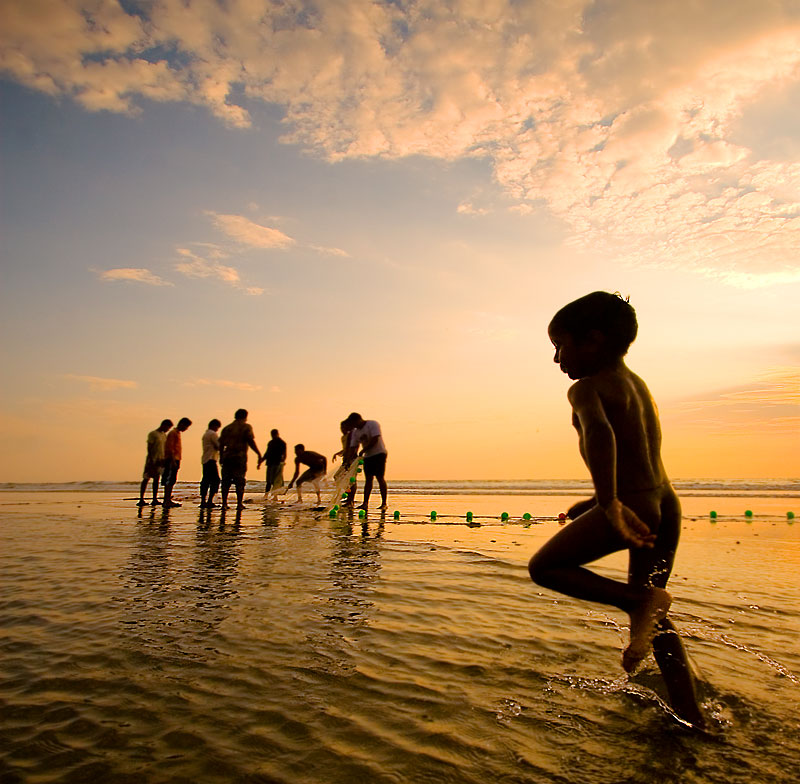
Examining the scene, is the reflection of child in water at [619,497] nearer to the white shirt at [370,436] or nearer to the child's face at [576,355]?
the child's face at [576,355]

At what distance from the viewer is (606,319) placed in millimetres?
2826

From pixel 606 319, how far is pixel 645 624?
1469mm

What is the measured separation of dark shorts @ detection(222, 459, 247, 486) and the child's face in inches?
432

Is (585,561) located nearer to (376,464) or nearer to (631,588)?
(631,588)

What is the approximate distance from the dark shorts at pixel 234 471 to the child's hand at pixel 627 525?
37.0 ft

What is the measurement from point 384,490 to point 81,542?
6.88 m

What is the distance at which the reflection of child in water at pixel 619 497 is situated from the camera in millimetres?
2547

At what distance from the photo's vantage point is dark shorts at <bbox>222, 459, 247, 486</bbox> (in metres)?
12.8

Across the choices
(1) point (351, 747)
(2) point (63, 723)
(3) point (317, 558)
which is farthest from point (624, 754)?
(3) point (317, 558)

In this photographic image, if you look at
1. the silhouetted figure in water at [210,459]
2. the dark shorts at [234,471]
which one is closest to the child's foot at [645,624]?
the dark shorts at [234,471]

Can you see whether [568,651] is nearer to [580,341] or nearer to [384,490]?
[580,341]

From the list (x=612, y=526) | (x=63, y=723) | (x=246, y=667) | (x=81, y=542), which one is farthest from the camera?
(x=81, y=542)

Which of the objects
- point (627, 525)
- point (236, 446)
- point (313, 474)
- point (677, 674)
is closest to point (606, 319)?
point (627, 525)

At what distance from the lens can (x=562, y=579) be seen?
272 cm
